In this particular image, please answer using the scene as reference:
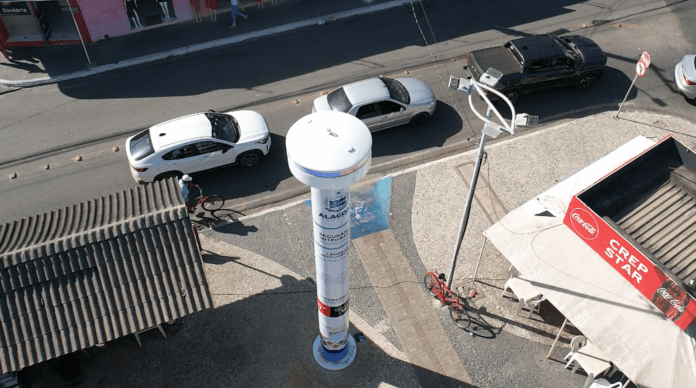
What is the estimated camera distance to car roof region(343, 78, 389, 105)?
723 inches

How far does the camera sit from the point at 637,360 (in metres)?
11.8

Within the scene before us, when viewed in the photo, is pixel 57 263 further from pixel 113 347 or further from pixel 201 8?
pixel 201 8

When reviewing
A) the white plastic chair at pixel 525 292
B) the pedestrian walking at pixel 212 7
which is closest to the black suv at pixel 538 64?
the white plastic chair at pixel 525 292

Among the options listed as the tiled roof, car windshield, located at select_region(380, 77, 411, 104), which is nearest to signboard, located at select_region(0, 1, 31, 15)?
the tiled roof

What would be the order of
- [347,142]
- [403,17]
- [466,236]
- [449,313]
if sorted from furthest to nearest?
1. [403,17]
2. [466,236]
3. [449,313]
4. [347,142]

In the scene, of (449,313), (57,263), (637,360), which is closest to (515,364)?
(449,313)

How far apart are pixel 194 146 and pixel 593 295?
37.0ft

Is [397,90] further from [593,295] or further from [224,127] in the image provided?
[593,295]

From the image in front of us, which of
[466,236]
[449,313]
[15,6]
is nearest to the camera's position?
[449,313]

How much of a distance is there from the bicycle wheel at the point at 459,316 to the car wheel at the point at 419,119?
22.7ft

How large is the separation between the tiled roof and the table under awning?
24.2ft

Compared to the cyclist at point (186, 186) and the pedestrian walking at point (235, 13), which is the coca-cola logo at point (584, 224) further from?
the pedestrian walking at point (235, 13)

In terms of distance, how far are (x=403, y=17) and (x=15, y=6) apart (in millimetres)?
15108

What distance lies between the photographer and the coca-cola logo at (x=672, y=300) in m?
11.3
